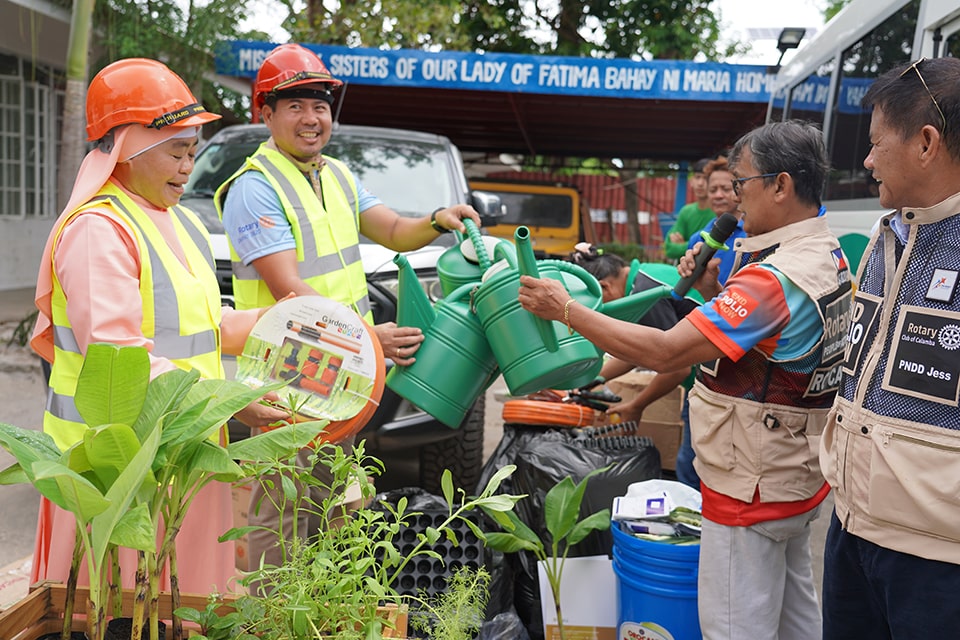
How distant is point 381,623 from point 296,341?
35.8 inches

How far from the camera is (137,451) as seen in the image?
44.6 inches

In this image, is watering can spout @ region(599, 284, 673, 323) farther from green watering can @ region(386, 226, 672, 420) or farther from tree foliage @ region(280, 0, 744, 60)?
tree foliage @ region(280, 0, 744, 60)

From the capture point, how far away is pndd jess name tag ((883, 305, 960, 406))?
1558mm

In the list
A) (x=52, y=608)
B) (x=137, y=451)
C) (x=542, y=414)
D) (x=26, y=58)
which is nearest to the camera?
(x=137, y=451)

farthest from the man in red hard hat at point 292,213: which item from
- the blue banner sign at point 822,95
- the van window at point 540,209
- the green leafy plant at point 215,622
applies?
the van window at point 540,209

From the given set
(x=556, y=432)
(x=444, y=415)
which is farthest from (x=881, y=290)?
(x=556, y=432)

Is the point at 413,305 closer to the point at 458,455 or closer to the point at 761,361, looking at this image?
the point at 761,361

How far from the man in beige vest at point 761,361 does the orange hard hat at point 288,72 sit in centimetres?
114

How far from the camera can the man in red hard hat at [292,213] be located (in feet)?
8.62

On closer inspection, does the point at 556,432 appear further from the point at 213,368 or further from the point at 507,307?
the point at 213,368

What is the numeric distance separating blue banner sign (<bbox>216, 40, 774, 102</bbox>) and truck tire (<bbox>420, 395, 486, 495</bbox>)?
713cm

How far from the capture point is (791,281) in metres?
1.98

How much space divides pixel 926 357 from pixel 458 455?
283 centimetres

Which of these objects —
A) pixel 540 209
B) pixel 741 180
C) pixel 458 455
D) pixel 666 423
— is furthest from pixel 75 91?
pixel 540 209
